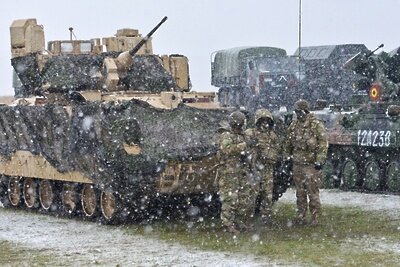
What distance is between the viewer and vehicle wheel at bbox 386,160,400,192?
18.4 metres

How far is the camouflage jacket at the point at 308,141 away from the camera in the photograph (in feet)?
43.8

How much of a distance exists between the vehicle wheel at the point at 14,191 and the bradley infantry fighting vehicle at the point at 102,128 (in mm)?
17

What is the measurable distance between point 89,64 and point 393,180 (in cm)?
582

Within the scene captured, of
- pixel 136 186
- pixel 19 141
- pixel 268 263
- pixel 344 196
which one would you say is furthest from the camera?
pixel 344 196

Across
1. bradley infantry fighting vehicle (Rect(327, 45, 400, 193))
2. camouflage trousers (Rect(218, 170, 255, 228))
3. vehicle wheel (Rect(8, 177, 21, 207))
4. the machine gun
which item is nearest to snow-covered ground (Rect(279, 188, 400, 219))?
bradley infantry fighting vehicle (Rect(327, 45, 400, 193))

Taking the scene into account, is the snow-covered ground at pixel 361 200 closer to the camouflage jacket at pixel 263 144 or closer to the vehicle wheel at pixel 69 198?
the camouflage jacket at pixel 263 144

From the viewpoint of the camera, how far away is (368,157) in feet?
64.0

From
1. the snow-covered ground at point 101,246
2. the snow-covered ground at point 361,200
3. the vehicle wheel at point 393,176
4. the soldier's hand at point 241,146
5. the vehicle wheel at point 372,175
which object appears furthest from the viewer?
the vehicle wheel at point 372,175

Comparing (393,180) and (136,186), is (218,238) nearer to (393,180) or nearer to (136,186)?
(136,186)

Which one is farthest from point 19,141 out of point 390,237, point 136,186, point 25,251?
point 390,237

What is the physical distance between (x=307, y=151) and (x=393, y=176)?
5464mm

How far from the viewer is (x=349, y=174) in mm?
19844

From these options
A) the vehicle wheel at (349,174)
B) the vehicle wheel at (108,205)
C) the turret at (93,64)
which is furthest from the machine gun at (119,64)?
the vehicle wheel at (349,174)

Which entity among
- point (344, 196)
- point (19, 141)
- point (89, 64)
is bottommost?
point (344, 196)
